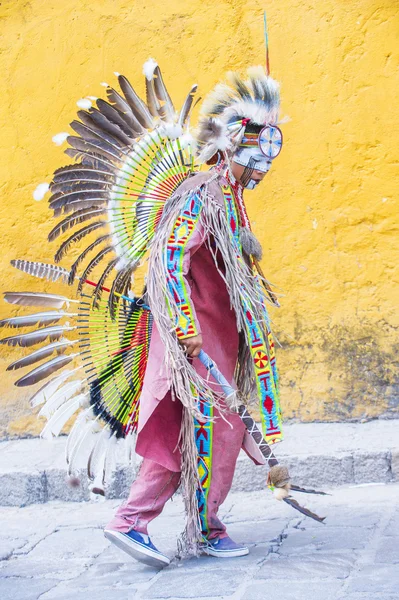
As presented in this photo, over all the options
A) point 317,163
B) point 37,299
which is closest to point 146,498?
point 37,299

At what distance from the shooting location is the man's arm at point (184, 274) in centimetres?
344

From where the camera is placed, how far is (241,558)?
142 inches

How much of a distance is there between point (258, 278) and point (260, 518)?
1.24 m

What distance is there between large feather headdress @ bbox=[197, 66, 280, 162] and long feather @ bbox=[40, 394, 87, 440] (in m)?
1.11

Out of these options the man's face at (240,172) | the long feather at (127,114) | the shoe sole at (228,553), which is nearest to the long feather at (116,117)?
the long feather at (127,114)

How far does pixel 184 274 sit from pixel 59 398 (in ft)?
2.72

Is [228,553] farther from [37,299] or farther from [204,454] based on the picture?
[37,299]

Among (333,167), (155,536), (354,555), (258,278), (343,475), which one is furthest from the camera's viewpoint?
(333,167)

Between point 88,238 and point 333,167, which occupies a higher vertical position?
point 333,167

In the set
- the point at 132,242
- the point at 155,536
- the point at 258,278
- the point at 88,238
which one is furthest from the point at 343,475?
the point at 88,238

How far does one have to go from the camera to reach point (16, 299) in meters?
3.91

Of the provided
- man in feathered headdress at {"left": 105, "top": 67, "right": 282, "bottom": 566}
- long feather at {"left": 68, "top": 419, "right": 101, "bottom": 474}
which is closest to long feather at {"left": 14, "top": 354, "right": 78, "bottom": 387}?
long feather at {"left": 68, "top": 419, "right": 101, "bottom": 474}

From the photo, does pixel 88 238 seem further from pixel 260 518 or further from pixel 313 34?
pixel 260 518

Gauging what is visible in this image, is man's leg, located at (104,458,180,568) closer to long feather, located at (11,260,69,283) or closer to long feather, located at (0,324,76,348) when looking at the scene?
long feather, located at (0,324,76,348)
